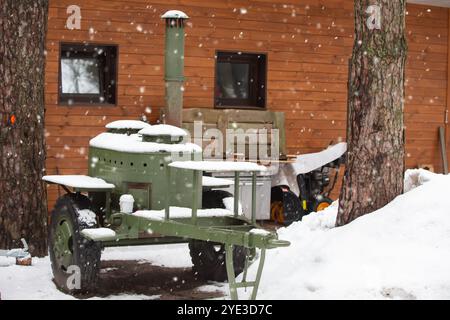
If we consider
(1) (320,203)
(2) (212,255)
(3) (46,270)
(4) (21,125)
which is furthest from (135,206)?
(1) (320,203)

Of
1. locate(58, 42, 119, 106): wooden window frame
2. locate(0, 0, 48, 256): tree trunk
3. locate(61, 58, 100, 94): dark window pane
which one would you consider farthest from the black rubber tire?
locate(61, 58, 100, 94): dark window pane

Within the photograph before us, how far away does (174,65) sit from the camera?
27.5 feet

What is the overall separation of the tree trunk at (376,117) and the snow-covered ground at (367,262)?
26cm

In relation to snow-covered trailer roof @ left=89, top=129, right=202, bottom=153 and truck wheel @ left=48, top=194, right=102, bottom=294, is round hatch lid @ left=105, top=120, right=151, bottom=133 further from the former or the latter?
truck wheel @ left=48, top=194, right=102, bottom=294

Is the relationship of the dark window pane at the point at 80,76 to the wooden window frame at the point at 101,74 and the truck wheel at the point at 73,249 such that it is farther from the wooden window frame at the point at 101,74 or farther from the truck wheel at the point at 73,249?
the truck wheel at the point at 73,249

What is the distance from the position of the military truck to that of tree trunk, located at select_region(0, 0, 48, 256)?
39.8 inches

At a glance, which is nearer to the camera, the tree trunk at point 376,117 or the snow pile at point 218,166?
the snow pile at point 218,166

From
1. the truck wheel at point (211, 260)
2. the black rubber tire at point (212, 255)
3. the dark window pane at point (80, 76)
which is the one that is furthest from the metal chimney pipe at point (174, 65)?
the dark window pane at point (80, 76)

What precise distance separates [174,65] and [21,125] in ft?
6.24

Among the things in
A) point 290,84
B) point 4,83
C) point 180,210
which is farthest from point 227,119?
point 180,210

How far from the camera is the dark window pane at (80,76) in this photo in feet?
40.1

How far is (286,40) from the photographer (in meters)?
13.5

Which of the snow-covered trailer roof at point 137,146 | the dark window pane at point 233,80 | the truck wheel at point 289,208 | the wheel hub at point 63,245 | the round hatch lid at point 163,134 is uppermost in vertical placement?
the dark window pane at point 233,80
